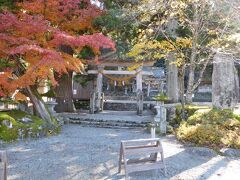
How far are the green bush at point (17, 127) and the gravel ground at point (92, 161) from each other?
55 centimetres

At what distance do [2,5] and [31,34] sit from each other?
217 centimetres

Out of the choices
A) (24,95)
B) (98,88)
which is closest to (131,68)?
(98,88)

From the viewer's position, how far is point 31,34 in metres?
10.0

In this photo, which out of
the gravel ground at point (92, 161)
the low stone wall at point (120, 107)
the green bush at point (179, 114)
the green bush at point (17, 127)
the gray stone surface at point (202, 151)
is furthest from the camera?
the low stone wall at point (120, 107)

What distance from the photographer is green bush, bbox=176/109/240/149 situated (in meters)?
8.51

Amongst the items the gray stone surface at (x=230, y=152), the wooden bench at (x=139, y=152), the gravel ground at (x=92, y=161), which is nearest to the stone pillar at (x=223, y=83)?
the gravel ground at (x=92, y=161)

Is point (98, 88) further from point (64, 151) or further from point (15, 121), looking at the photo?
point (64, 151)

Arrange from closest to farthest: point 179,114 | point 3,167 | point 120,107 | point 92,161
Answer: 1. point 3,167
2. point 92,161
3. point 179,114
4. point 120,107

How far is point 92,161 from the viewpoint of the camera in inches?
272

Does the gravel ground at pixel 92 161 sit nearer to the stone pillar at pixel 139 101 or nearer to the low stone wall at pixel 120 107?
the stone pillar at pixel 139 101

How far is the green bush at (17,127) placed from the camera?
941 centimetres

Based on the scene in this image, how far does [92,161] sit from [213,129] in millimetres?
3877

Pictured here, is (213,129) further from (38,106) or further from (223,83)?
(38,106)

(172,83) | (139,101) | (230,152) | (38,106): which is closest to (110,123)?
(139,101)
